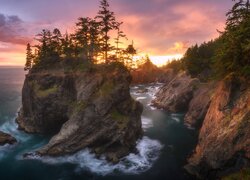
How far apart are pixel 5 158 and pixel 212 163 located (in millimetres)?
33622

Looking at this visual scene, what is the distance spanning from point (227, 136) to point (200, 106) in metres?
33.3

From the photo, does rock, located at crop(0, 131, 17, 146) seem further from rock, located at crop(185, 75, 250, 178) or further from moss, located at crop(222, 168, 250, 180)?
moss, located at crop(222, 168, 250, 180)

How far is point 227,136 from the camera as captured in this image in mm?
30562

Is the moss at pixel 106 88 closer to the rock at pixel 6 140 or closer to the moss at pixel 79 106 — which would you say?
the moss at pixel 79 106

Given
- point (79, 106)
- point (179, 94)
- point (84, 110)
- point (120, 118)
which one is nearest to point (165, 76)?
point (179, 94)

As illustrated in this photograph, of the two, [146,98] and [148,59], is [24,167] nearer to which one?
[146,98]

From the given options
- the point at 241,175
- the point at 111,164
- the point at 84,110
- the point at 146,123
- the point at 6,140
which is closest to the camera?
the point at 241,175

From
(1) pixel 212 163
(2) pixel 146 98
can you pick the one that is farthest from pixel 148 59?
(1) pixel 212 163

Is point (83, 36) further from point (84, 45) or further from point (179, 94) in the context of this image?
point (179, 94)

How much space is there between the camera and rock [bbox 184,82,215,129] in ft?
199

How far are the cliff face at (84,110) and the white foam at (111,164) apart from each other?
1307mm

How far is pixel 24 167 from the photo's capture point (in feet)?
127

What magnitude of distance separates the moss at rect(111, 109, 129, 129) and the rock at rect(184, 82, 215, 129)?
75.2 ft

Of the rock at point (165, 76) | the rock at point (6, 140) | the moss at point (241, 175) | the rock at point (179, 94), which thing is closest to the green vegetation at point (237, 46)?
the moss at point (241, 175)
